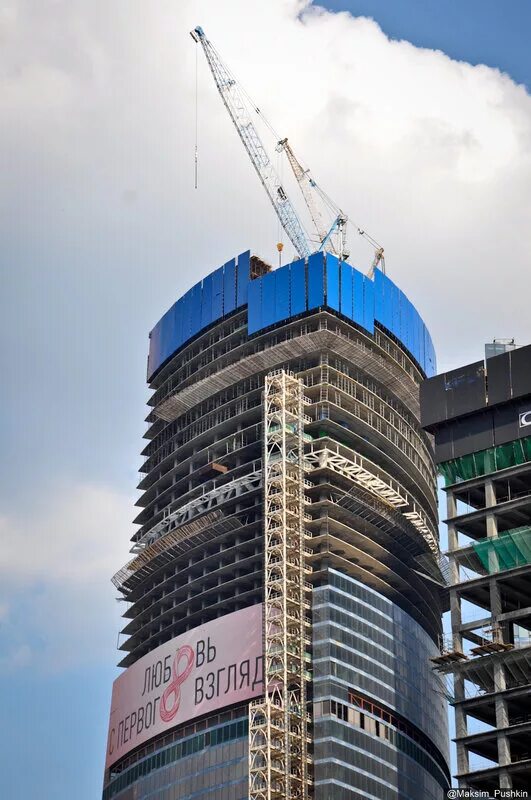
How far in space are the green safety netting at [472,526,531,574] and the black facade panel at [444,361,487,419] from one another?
17222 millimetres

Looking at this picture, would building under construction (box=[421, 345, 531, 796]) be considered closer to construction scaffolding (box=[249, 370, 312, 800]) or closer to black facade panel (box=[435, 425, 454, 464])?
black facade panel (box=[435, 425, 454, 464])

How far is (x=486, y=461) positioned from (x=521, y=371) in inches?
436

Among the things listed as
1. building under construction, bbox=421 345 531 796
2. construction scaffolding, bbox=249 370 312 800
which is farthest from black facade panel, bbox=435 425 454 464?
construction scaffolding, bbox=249 370 312 800

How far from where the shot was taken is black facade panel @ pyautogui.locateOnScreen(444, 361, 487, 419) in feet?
567

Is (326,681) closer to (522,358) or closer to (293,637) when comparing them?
(293,637)

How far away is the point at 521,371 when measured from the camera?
17062cm

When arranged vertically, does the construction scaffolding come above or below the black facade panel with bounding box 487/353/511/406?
below

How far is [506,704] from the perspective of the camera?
153750 millimetres

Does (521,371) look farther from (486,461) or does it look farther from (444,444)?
(444,444)

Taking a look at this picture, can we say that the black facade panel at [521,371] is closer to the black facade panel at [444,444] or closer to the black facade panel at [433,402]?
the black facade panel at [433,402]

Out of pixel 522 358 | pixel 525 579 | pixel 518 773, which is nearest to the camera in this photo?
pixel 518 773

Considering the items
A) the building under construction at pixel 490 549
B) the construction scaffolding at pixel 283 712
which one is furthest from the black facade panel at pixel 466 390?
the construction scaffolding at pixel 283 712

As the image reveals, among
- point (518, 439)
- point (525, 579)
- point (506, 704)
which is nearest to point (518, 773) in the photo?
point (506, 704)

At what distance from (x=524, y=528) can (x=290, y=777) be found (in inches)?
1866
